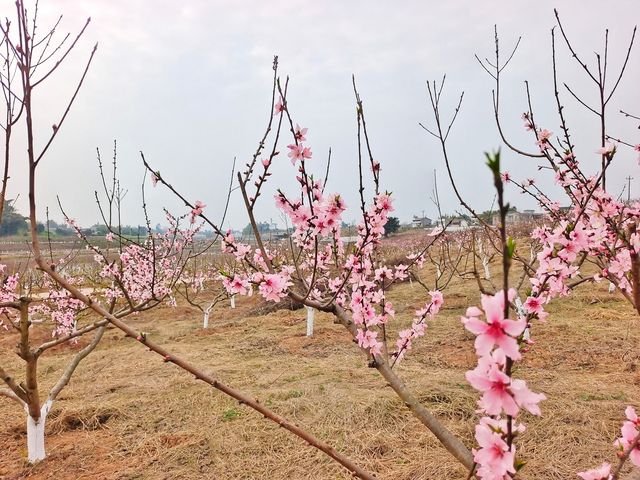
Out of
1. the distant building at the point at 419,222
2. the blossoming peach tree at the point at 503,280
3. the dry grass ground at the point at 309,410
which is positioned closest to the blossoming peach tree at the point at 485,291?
the blossoming peach tree at the point at 503,280

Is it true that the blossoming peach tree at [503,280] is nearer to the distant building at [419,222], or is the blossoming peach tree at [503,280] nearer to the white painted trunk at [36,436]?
the white painted trunk at [36,436]

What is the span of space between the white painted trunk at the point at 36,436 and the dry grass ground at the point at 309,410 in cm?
11

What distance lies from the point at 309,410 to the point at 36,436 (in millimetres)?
2699

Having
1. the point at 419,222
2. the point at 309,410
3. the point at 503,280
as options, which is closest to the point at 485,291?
the point at 503,280

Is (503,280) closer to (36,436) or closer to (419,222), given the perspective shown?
(36,436)

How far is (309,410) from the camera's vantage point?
4.75 meters

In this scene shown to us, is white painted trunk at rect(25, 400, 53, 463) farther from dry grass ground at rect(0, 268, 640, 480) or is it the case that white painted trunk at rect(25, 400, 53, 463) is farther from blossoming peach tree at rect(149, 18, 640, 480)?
blossoming peach tree at rect(149, 18, 640, 480)

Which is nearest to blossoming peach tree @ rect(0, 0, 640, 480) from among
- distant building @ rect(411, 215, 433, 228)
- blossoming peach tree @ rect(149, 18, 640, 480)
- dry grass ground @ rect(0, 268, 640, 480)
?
blossoming peach tree @ rect(149, 18, 640, 480)

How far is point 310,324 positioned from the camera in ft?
28.1

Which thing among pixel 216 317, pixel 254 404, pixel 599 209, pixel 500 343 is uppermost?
pixel 599 209

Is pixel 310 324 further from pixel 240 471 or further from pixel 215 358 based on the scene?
pixel 240 471

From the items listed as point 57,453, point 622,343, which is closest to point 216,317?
point 57,453

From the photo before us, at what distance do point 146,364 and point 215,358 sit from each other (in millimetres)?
1178

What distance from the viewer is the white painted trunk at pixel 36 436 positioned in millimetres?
3676
